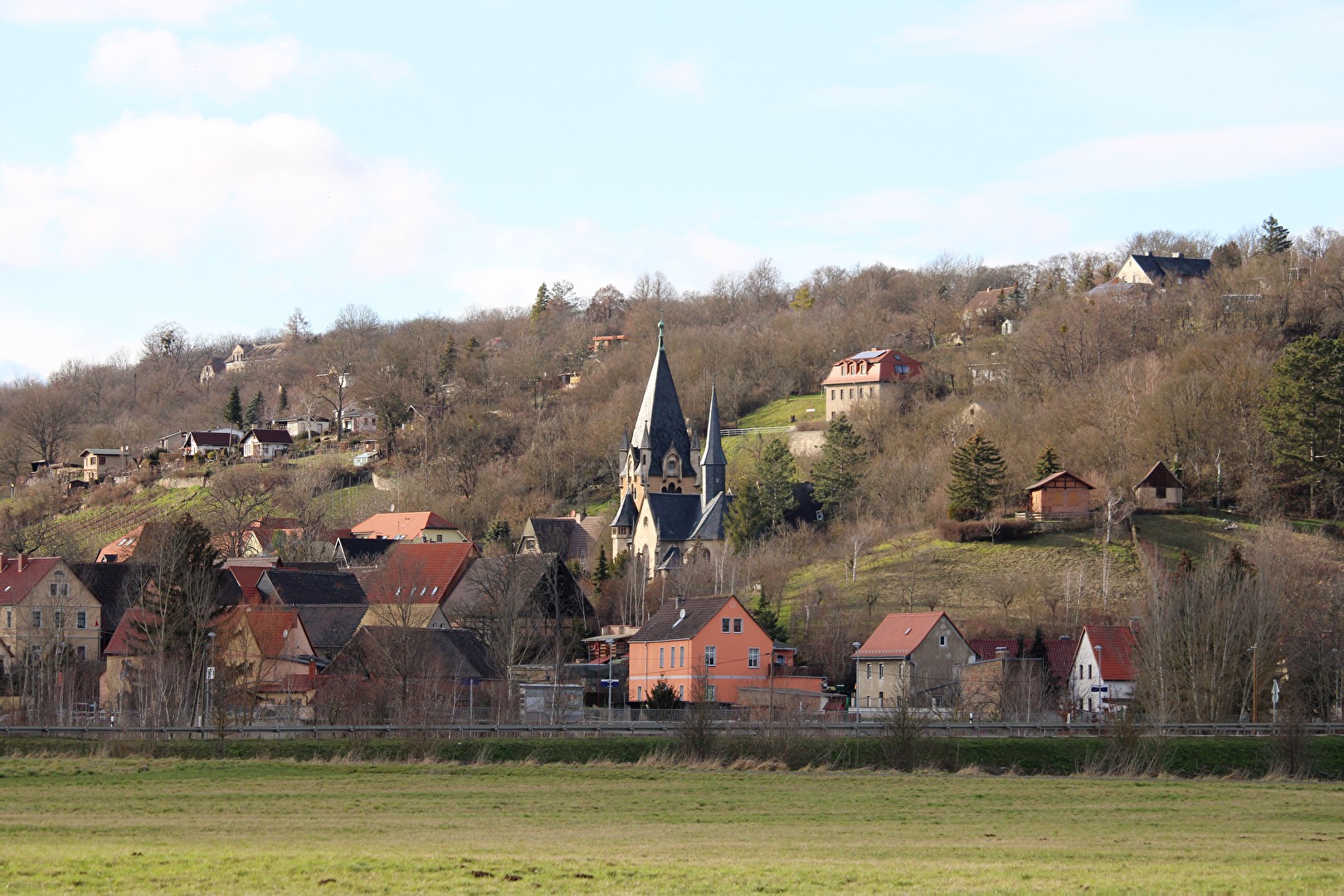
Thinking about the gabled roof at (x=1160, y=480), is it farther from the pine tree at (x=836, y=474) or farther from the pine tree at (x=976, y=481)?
the pine tree at (x=836, y=474)

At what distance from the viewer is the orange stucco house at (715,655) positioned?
2345 inches

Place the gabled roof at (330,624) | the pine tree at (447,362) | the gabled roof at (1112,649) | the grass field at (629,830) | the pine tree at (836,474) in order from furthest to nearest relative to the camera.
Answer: the pine tree at (447,362) < the pine tree at (836,474) < the gabled roof at (330,624) < the gabled roof at (1112,649) < the grass field at (629,830)

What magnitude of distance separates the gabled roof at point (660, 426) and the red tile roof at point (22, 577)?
39.3 m

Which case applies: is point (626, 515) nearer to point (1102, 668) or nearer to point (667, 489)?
point (667, 489)

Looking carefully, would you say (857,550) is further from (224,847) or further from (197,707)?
(224,847)

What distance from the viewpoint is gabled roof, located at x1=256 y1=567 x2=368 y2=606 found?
7181cm

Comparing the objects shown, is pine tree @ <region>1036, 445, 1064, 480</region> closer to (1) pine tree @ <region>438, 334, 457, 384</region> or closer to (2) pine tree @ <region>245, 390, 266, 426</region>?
(1) pine tree @ <region>438, 334, 457, 384</region>

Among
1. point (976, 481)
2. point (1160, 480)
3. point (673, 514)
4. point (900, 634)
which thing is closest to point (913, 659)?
point (900, 634)

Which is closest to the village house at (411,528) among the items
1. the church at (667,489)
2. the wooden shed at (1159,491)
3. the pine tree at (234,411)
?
the church at (667,489)

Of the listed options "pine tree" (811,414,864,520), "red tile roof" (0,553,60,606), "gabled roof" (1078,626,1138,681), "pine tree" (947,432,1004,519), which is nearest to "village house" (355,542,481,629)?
"red tile roof" (0,553,60,606)

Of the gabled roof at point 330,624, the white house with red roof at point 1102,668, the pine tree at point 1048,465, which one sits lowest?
the white house with red roof at point 1102,668

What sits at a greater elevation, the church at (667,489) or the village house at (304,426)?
the village house at (304,426)

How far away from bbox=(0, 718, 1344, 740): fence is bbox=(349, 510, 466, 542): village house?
61.3 metres

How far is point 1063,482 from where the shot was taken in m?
79.6
